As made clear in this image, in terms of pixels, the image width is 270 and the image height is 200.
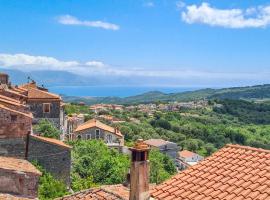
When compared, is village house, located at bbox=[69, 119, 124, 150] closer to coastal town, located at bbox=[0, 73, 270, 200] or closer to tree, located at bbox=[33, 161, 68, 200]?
coastal town, located at bbox=[0, 73, 270, 200]

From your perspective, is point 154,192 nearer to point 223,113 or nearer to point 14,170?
point 14,170

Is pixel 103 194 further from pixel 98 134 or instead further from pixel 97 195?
pixel 98 134

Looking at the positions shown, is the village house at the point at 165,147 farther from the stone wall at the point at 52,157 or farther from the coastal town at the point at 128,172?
the stone wall at the point at 52,157

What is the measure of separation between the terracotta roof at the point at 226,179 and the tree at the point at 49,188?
16.3 meters

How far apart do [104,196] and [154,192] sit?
230 cm

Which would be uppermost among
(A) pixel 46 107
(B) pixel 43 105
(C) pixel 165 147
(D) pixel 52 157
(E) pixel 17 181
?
(B) pixel 43 105

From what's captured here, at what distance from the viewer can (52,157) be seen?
2980 cm

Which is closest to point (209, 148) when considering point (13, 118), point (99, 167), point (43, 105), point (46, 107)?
point (46, 107)

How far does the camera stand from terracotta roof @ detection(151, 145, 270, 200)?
9164 millimetres

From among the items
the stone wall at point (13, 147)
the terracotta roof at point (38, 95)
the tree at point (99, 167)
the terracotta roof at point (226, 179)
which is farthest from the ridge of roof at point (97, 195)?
the terracotta roof at point (38, 95)

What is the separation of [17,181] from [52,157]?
10275 millimetres

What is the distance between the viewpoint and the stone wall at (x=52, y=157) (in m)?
28.2

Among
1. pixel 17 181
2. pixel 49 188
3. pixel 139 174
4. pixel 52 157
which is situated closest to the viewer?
pixel 139 174

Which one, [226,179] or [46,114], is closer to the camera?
[226,179]
